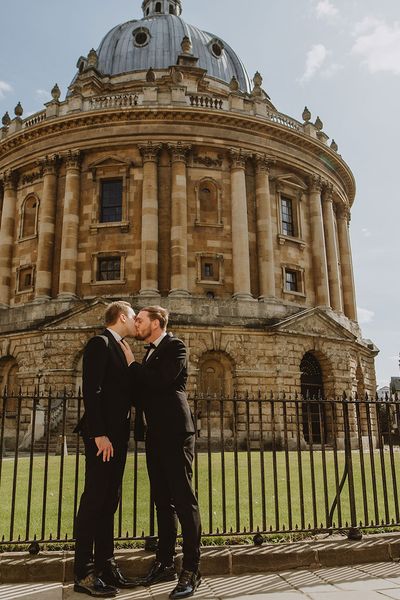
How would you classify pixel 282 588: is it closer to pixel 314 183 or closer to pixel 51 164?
pixel 51 164

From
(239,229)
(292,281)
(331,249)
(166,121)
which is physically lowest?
(292,281)

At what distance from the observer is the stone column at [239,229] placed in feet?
83.4

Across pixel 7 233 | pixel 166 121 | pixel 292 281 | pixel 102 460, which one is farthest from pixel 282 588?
pixel 7 233

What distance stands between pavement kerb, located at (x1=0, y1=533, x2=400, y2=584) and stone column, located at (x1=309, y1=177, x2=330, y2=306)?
22732 mm

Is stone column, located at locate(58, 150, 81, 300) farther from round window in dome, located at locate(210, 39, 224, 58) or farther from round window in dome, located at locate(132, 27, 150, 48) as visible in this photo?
round window in dome, located at locate(210, 39, 224, 58)

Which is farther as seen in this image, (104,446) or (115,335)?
(115,335)

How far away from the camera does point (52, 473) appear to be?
12.0 m

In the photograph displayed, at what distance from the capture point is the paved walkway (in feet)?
15.1

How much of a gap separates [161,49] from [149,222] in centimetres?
1686

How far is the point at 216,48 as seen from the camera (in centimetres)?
3716

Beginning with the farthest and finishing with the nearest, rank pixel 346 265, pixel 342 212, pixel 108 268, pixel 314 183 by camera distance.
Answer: pixel 342 212, pixel 346 265, pixel 314 183, pixel 108 268

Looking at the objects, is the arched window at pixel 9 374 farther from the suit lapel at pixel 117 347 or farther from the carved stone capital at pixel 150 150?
the suit lapel at pixel 117 347

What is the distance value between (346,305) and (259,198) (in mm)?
9242

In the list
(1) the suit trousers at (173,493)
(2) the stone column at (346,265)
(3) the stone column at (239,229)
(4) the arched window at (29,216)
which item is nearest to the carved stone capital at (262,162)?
(3) the stone column at (239,229)
